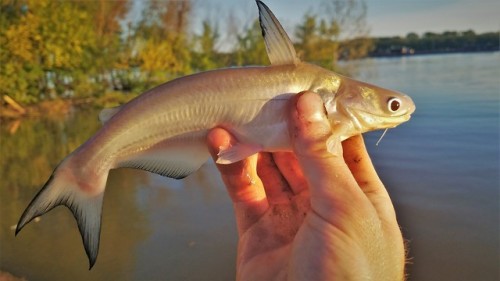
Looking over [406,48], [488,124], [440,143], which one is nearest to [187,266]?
[440,143]

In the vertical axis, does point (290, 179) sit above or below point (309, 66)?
below

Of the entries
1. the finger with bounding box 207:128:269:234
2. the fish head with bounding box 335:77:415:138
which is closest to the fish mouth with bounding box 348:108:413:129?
the fish head with bounding box 335:77:415:138

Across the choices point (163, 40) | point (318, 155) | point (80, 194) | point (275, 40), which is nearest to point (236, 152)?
point (318, 155)

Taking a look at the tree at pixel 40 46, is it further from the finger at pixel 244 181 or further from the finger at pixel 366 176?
the finger at pixel 366 176

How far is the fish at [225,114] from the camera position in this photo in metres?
2.71

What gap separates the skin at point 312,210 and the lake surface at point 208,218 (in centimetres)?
307

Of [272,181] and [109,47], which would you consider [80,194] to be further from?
[109,47]

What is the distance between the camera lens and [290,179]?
3129 millimetres

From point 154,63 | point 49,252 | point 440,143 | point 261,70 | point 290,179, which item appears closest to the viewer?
point 261,70

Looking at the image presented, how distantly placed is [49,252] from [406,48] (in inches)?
3129

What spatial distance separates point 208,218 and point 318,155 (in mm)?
5636

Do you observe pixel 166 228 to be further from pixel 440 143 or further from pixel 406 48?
pixel 406 48

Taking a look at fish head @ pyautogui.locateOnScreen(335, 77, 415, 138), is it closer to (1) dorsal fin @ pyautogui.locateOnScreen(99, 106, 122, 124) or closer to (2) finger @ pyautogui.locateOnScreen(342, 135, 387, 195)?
(2) finger @ pyautogui.locateOnScreen(342, 135, 387, 195)

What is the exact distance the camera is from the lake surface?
598 cm
